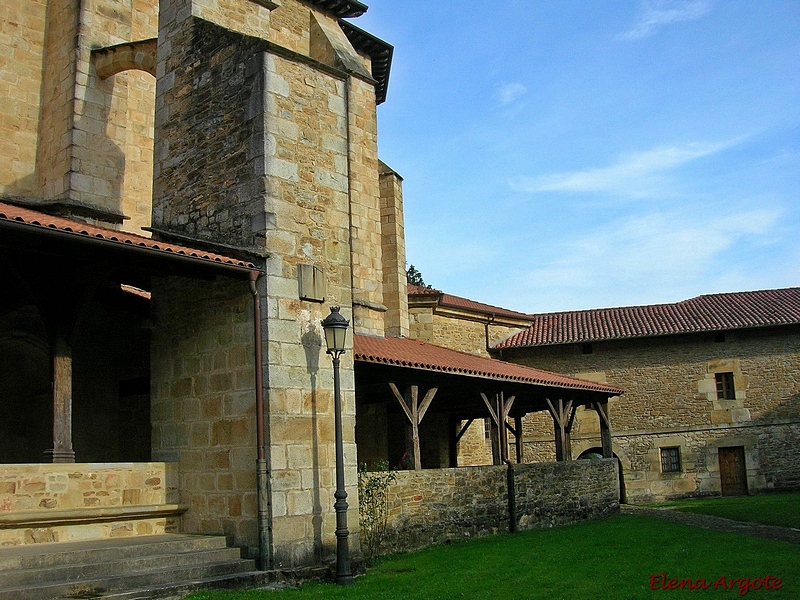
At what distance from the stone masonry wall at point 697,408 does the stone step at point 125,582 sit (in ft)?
55.1

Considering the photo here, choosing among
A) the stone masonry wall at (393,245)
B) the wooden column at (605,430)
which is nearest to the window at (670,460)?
the wooden column at (605,430)

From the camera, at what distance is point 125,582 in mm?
6465

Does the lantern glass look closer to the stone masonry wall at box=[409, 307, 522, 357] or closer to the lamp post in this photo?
the lamp post

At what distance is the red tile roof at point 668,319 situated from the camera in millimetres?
21891

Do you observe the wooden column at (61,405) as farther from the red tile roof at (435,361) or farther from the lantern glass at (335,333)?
the red tile roof at (435,361)

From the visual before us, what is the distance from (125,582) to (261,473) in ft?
5.31

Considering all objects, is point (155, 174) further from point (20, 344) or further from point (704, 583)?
point (704, 583)

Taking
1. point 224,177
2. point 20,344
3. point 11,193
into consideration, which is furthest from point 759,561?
point 11,193

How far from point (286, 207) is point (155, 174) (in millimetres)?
2074

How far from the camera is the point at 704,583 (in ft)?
24.0

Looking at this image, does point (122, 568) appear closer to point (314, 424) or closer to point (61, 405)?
point (61, 405)

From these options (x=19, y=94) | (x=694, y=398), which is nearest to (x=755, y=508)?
(x=694, y=398)

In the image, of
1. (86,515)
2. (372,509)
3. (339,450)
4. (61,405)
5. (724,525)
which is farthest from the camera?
(724,525)

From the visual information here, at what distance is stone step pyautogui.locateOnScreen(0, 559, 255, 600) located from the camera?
5.90m
